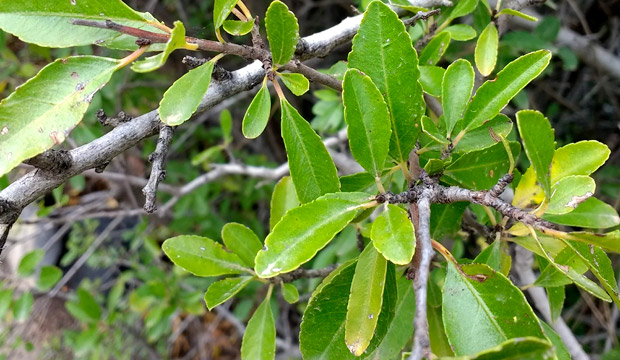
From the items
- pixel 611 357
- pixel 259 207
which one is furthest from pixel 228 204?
pixel 611 357

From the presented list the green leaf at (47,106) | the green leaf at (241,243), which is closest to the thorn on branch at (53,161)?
the green leaf at (47,106)

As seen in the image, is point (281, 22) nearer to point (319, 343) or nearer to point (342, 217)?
point (342, 217)

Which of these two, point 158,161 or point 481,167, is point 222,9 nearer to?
point 158,161

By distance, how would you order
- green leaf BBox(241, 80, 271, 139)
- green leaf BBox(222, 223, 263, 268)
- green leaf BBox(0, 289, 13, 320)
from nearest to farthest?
green leaf BBox(241, 80, 271, 139), green leaf BBox(222, 223, 263, 268), green leaf BBox(0, 289, 13, 320)

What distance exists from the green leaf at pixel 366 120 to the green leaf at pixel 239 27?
17 centimetres

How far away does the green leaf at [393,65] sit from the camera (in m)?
0.64

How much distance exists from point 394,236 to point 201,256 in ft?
1.46

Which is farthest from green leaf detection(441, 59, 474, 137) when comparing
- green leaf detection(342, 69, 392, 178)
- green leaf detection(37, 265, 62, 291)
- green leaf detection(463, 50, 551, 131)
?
green leaf detection(37, 265, 62, 291)

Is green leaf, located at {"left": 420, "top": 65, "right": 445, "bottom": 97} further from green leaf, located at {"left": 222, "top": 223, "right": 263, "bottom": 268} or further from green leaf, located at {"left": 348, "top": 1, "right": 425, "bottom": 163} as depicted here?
green leaf, located at {"left": 222, "top": 223, "right": 263, "bottom": 268}

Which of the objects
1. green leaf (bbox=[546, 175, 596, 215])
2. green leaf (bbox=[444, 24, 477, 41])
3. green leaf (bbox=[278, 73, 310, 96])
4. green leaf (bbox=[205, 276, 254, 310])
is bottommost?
green leaf (bbox=[205, 276, 254, 310])

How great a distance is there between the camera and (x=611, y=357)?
4.58 ft

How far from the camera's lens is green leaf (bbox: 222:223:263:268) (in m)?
0.92

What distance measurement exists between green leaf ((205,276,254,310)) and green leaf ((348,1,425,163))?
394 mm

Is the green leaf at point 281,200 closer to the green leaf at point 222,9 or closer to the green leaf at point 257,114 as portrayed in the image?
the green leaf at point 257,114
